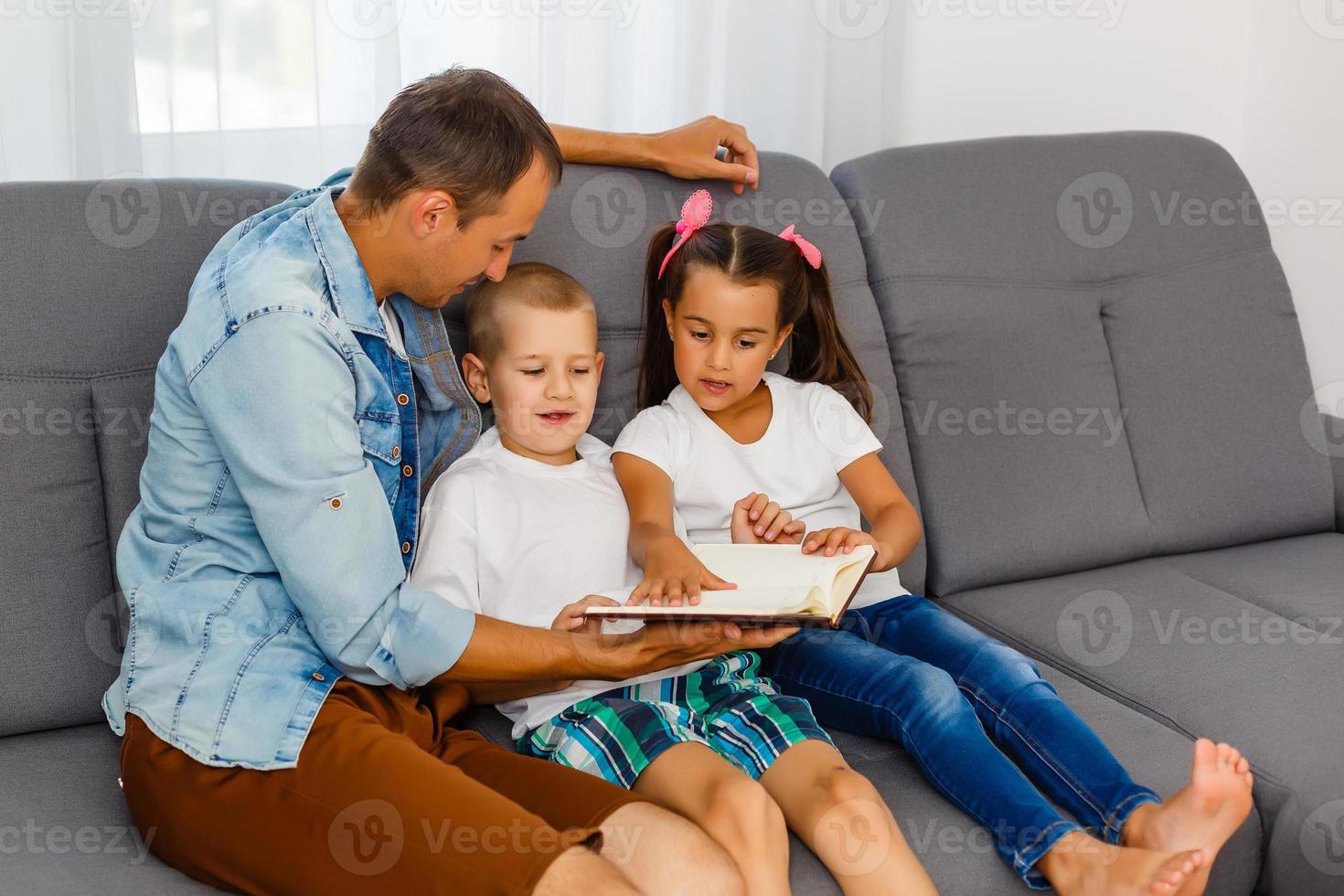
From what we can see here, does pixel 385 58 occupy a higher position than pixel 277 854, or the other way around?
pixel 385 58

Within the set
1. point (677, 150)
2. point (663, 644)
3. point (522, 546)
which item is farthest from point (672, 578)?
point (677, 150)

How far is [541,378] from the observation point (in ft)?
5.67

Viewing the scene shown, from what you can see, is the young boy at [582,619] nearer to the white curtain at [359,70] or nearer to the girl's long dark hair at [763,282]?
the girl's long dark hair at [763,282]

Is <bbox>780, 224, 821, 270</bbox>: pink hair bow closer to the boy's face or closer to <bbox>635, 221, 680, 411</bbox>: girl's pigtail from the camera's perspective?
<bbox>635, 221, 680, 411</bbox>: girl's pigtail

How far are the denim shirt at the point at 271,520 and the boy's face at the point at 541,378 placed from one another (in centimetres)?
21

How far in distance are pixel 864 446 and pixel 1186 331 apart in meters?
0.77

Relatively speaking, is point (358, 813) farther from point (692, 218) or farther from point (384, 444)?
point (692, 218)

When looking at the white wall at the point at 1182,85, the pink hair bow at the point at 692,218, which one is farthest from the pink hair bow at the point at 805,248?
the white wall at the point at 1182,85

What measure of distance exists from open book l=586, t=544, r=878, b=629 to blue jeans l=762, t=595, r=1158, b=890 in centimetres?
16

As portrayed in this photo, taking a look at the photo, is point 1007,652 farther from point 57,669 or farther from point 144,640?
point 57,669

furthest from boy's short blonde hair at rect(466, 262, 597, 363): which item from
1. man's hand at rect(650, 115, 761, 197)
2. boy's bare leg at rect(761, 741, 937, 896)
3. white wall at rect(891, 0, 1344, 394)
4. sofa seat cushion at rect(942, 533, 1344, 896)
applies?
white wall at rect(891, 0, 1344, 394)

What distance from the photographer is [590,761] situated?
1.49 metres

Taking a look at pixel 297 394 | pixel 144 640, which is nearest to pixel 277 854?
pixel 144 640

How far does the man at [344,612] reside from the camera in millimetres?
1286
